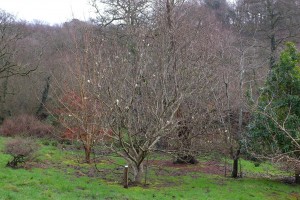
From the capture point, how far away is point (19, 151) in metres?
13.5

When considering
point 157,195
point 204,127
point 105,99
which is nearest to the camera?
point 157,195

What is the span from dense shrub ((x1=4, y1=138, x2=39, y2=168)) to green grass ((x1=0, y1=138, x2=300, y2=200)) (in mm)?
506

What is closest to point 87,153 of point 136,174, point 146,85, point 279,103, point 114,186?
point 136,174

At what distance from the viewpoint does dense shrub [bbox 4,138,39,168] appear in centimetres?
1347

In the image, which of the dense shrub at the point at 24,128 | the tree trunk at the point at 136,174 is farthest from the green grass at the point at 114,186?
the dense shrub at the point at 24,128

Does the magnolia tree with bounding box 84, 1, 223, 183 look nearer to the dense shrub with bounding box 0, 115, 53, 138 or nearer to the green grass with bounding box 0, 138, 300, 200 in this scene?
the green grass with bounding box 0, 138, 300, 200

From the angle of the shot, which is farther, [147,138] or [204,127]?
[204,127]

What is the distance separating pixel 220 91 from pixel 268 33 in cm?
1310

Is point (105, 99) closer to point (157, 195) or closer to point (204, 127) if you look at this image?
point (157, 195)

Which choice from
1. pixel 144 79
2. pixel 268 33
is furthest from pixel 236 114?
pixel 268 33

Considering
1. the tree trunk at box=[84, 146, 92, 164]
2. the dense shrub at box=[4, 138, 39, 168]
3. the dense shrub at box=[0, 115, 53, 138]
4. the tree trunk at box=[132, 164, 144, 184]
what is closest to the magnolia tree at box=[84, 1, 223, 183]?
the tree trunk at box=[132, 164, 144, 184]

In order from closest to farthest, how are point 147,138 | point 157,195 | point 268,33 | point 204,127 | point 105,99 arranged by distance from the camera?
point 157,195 → point 147,138 → point 105,99 → point 204,127 → point 268,33

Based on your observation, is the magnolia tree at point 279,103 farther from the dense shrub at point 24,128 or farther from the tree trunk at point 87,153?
the dense shrub at point 24,128

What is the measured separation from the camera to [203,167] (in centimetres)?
1786
